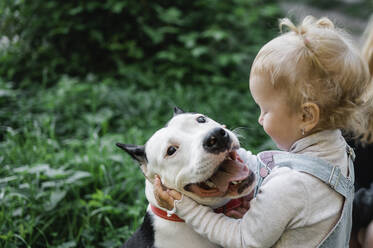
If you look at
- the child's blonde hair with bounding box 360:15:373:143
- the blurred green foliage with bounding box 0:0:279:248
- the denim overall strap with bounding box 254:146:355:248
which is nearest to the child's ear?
the denim overall strap with bounding box 254:146:355:248

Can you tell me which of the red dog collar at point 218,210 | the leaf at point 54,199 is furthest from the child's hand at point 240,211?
the leaf at point 54,199

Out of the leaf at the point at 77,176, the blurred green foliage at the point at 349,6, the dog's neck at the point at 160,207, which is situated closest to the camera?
the dog's neck at the point at 160,207

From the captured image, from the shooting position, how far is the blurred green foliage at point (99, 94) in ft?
10.8

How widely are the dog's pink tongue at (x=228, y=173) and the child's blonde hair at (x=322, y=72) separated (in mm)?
383

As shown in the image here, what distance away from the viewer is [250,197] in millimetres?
2240

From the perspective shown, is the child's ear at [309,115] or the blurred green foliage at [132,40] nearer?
the child's ear at [309,115]

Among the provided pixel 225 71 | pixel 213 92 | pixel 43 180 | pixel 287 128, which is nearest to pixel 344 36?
pixel 287 128

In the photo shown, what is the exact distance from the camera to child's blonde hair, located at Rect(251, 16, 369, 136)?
6.25 feet

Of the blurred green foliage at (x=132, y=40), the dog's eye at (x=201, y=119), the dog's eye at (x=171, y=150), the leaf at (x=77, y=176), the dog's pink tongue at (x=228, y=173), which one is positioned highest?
the dog's eye at (x=201, y=119)

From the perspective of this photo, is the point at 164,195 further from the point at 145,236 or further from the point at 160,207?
the point at 145,236

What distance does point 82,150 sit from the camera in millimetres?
4070

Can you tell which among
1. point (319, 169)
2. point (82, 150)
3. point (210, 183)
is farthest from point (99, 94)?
point (319, 169)

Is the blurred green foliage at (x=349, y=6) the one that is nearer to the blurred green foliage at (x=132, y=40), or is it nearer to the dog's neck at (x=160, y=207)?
the blurred green foliage at (x=132, y=40)

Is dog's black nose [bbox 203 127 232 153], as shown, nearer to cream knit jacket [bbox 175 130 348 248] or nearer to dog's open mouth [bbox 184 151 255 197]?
dog's open mouth [bbox 184 151 255 197]
